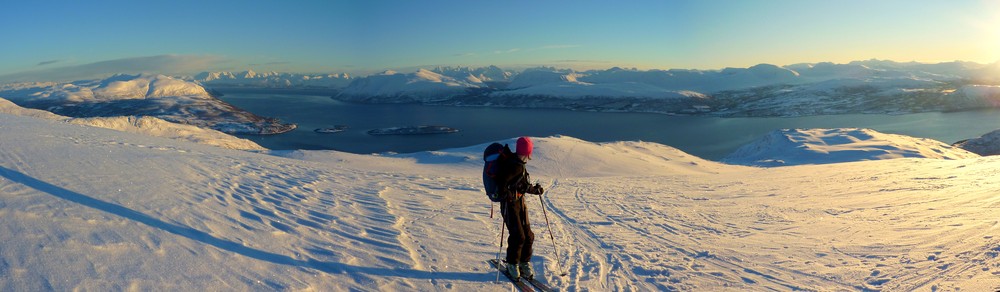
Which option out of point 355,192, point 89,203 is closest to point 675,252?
point 355,192

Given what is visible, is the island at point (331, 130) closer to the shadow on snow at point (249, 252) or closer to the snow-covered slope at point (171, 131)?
the snow-covered slope at point (171, 131)

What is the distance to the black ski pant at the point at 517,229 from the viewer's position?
5.31 m

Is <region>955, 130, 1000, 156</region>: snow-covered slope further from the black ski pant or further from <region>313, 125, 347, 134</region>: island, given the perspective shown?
<region>313, 125, 347, 134</region>: island

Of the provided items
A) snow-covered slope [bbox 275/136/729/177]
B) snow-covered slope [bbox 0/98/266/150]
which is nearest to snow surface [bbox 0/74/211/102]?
snow-covered slope [bbox 0/98/266/150]

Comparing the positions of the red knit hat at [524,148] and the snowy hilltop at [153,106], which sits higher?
the red knit hat at [524,148]

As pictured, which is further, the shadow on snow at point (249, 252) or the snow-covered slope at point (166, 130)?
the snow-covered slope at point (166, 130)

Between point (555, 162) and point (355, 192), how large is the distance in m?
15.8

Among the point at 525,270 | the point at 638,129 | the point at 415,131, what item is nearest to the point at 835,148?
the point at 525,270

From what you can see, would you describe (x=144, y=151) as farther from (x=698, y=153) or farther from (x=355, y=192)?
(x=698, y=153)

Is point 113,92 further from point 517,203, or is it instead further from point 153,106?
point 517,203

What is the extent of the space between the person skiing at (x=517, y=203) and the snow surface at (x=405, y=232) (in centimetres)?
35

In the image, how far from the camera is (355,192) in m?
10.3

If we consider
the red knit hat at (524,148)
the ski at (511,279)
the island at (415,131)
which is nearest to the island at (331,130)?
the island at (415,131)

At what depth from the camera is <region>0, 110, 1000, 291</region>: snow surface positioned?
16.6ft
